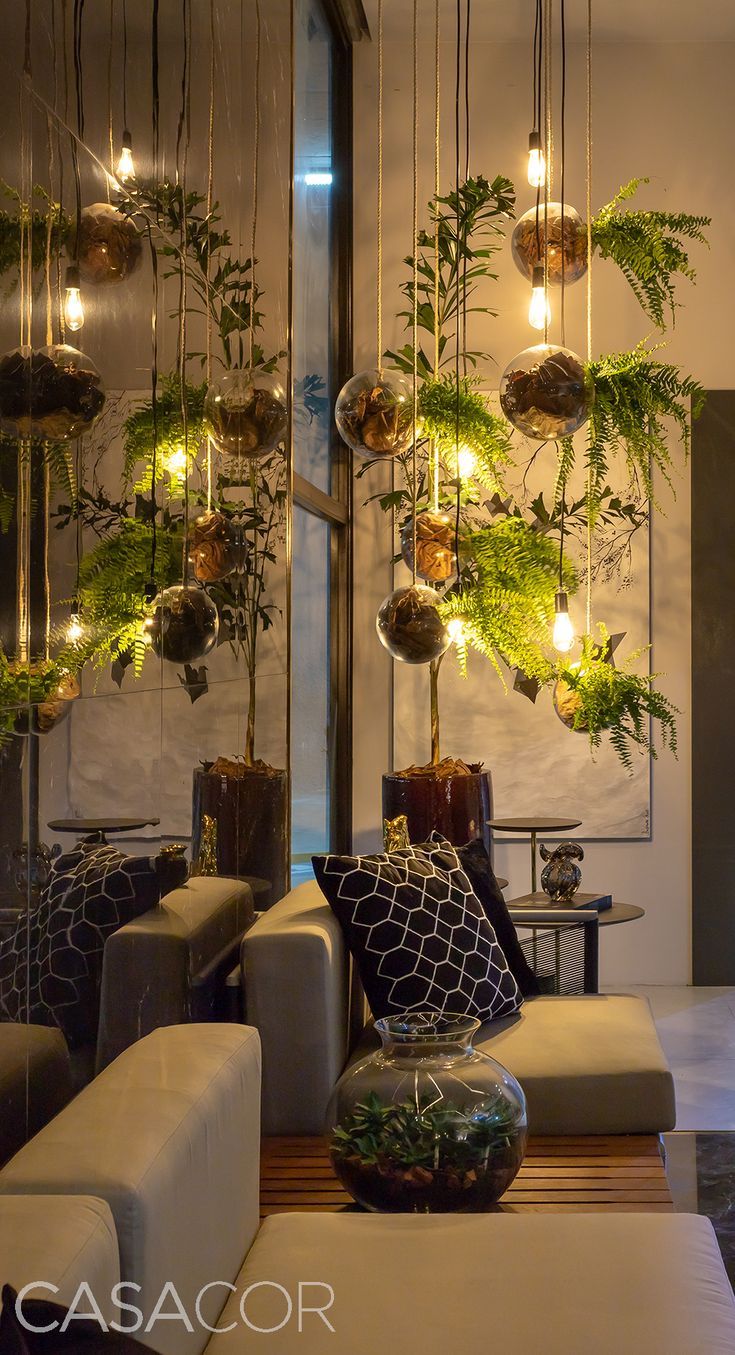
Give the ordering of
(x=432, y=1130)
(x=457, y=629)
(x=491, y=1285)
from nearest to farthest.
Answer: (x=491, y=1285), (x=432, y=1130), (x=457, y=629)

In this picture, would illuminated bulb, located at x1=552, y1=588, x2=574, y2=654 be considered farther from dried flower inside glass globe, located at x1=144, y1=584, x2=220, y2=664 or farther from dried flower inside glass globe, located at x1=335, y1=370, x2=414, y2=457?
dried flower inside glass globe, located at x1=144, y1=584, x2=220, y2=664

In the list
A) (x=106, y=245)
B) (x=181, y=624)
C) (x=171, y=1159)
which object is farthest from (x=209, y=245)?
(x=171, y=1159)

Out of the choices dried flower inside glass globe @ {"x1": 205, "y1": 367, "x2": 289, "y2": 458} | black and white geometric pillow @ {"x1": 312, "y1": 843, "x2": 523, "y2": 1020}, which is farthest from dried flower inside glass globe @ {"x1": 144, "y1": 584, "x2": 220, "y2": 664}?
black and white geometric pillow @ {"x1": 312, "y1": 843, "x2": 523, "y2": 1020}

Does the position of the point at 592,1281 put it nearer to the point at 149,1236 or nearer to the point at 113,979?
the point at 149,1236

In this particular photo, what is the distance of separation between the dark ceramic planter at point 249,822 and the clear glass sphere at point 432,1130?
772 mm

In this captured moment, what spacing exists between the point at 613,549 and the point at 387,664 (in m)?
1.08

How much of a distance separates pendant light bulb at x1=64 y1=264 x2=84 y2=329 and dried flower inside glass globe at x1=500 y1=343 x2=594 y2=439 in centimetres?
166

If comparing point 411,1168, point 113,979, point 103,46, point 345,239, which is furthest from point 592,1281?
point 345,239

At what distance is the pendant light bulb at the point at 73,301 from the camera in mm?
1764

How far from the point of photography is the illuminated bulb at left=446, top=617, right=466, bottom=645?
14.8ft

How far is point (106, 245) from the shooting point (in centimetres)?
195

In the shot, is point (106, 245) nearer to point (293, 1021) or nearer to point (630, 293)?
point (293, 1021)

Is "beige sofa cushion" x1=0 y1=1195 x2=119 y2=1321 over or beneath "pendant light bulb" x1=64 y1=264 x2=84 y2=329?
beneath

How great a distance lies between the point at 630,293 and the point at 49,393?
14.3ft
